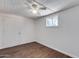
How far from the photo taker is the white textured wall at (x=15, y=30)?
4.54m

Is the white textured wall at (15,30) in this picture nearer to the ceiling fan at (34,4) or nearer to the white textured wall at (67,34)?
the white textured wall at (67,34)

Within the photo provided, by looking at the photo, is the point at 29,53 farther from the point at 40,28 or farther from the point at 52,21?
the point at 40,28

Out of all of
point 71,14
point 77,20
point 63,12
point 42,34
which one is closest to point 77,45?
point 77,20

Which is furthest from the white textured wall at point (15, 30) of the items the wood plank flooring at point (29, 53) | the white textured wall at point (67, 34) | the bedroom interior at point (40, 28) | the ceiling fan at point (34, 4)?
the ceiling fan at point (34, 4)

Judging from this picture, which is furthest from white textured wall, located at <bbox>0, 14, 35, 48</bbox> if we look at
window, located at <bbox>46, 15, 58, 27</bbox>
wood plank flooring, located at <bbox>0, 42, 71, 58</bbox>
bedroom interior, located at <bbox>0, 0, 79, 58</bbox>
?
window, located at <bbox>46, 15, 58, 27</bbox>

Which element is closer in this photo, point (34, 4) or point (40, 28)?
point (34, 4)

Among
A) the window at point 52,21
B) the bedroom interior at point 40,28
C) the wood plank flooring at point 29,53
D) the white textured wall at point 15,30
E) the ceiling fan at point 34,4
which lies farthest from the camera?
the white textured wall at point 15,30

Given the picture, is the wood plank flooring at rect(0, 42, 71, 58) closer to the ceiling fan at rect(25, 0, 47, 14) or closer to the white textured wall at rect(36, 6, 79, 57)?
the white textured wall at rect(36, 6, 79, 57)

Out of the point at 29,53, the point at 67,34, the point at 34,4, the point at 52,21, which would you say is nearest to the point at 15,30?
the point at 29,53

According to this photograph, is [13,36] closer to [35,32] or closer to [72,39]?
[35,32]

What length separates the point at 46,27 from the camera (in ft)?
16.8

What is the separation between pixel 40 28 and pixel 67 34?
265cm

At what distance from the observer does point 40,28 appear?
5.90 meters

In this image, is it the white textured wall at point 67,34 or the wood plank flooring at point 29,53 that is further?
the wood plank flooring at point 29,53
